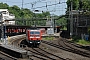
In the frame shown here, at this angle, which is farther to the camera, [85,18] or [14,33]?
[14,33]

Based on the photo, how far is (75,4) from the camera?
302ft

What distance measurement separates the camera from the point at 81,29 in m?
57.7

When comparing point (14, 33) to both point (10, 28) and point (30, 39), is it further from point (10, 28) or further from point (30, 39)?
point (30, 39)

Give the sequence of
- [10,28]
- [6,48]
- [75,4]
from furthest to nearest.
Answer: [75,4] → [10,28] → [6,48]

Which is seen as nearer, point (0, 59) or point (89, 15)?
point (0, 59)

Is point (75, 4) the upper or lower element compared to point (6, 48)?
upper

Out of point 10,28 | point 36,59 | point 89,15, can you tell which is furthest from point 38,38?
point 10,28

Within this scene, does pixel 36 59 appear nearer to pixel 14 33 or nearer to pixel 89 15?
pixel 89 15

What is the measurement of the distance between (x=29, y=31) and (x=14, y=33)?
4892cm

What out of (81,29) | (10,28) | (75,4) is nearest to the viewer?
(81,29)

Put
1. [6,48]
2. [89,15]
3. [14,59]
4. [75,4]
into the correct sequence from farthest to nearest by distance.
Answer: [75,4] < [89,15] < [6,48] < [14,59]

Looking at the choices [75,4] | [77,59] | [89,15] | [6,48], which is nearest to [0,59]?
[6,48]

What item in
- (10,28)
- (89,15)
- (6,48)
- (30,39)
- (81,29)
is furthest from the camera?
(10,28)

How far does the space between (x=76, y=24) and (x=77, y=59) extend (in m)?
36.8
